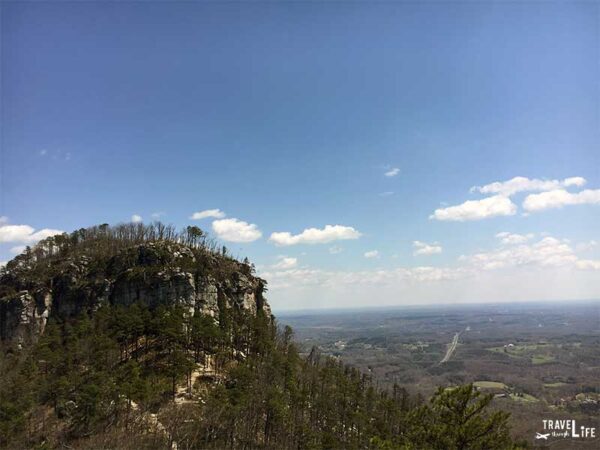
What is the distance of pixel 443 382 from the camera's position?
574 feet

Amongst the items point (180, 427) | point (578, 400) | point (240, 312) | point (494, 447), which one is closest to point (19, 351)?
point (240, 312)

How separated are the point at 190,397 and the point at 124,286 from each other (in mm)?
37310

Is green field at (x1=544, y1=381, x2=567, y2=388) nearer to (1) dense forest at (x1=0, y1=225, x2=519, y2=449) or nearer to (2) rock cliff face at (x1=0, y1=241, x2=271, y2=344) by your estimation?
(1) dense forest at (x1=0, y1=225, x2=519, y2=449)

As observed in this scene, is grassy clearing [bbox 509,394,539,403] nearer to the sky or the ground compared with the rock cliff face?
nearer to the ground

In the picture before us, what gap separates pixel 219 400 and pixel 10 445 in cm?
2018

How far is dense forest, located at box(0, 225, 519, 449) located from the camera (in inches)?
1146

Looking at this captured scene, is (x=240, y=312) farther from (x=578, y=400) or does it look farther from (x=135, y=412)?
(x=578, y=400)

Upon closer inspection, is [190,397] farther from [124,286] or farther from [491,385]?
[491,385]

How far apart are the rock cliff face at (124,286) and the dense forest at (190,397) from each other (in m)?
2.08

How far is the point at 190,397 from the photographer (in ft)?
166

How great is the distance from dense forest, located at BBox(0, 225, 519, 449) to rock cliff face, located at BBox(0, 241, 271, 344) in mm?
2077
